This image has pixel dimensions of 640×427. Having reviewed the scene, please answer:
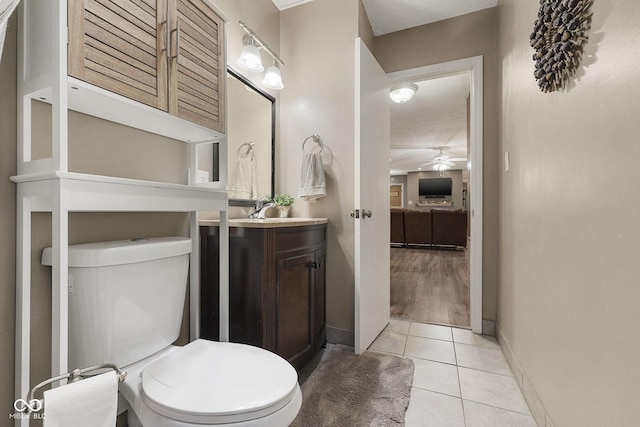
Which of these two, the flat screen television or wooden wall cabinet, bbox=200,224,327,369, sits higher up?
the flat screen television

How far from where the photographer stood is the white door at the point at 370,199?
1.79 m

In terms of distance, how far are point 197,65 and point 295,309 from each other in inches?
48.4

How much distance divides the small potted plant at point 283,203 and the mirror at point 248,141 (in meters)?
0.11

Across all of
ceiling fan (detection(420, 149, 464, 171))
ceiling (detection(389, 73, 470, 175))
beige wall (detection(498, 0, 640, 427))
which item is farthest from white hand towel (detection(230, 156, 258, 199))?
ceiling fan (detection(420, 149, 464, 171))

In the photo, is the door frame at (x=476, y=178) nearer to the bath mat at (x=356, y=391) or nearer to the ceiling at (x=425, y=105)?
the ceiling at (x=425, y=105)

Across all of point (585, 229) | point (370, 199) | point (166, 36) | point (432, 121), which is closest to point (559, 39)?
point (585, 229)

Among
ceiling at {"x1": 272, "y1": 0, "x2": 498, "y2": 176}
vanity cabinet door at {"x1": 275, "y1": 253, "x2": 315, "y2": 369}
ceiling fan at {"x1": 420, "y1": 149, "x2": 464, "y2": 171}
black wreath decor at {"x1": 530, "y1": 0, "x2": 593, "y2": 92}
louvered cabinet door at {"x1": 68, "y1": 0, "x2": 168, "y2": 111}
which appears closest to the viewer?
louvered cabinet door at {"x1": 68, "y1": 0, "x2": 168, "y2": 111}

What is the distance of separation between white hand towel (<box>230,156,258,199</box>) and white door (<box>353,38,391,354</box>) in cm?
68

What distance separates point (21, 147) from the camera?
0.88 meters

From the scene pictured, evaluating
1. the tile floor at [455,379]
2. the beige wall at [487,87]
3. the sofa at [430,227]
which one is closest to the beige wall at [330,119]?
the tile floor at [455,379]

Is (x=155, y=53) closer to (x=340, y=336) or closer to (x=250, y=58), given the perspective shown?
(x=250, y=58)

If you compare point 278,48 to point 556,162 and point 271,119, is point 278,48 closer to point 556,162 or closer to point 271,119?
point 271,119

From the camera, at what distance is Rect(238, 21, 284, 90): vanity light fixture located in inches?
69.2

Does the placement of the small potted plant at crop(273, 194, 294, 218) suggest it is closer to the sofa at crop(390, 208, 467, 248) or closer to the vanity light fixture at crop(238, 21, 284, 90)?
the vanity light fixture at crop(238, 21, 284, 90)
